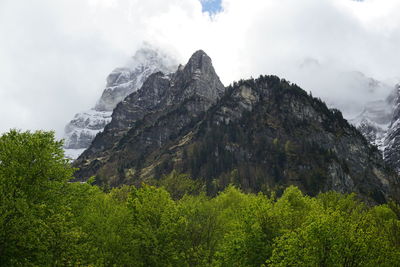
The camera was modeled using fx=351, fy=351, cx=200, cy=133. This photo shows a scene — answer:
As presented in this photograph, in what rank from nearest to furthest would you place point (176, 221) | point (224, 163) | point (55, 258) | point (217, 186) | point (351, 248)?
point (55, 258), point (351, 248), point (176, 221), point (217, 186), point (224, 163)

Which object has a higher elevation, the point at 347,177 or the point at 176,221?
the point at 347,177

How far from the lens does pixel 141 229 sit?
3884 centimetres

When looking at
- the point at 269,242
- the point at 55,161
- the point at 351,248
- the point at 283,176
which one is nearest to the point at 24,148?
the point at 55,161

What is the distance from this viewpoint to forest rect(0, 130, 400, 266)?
26188mm

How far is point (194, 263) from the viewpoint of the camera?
3956cm

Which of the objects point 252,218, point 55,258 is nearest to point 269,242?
point 252,218

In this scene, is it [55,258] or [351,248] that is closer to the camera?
[55,258]

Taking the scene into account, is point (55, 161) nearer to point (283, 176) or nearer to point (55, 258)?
point (55, 258)

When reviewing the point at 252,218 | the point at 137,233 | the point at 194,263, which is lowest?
the point at 194,263

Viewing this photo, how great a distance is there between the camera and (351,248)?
93.8ft

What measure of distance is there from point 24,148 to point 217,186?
448ft

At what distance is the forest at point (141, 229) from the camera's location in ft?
85.9

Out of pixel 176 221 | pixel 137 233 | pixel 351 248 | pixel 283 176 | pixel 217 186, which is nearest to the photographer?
pixel 351 248

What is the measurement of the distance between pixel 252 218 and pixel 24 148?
24012 mm
